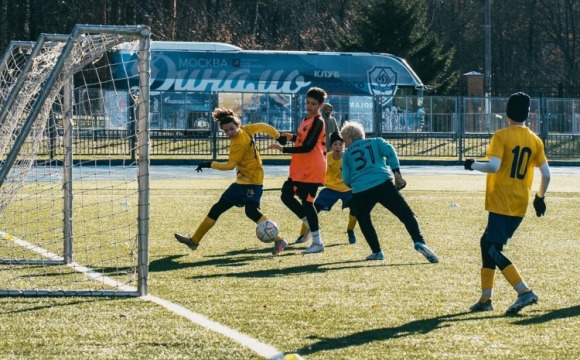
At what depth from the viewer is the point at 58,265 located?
10891mm

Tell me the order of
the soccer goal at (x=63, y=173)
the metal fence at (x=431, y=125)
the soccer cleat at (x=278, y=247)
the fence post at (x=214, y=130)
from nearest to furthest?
the soccer goal at (x=63, y=173), the soccer cleat at (x=278, y=247), the fence post at (x=214, y=130), the metal fence at (x=431, y=125)

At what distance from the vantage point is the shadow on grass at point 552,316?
7.86 metres

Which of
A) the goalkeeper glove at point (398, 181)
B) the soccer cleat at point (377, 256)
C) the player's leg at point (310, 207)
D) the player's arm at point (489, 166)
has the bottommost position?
the soccer cleat at point (377, 256)

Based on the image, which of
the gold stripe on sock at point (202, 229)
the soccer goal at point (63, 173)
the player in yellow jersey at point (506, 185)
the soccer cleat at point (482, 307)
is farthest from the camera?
the gold stripe on sock at point (202, 229)

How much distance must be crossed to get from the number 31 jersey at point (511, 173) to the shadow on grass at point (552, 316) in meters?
0.74

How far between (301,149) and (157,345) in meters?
5.35

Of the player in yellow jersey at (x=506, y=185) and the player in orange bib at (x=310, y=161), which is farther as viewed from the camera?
the player in orange bib at (x=310, y=161)

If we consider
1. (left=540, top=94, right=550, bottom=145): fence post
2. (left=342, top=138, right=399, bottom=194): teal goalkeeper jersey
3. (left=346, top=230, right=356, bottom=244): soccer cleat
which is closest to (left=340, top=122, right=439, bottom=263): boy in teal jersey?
(left=342, top=138, right=399, bottom=194): teal goalkeeper jersey

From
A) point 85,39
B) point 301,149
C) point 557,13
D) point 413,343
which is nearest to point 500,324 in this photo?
point 413,343

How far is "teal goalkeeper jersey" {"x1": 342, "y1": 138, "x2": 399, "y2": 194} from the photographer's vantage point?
11.3 m

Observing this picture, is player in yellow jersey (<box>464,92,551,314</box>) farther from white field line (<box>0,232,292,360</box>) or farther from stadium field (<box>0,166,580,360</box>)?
white field line (<box>0,232,292,360</box>)

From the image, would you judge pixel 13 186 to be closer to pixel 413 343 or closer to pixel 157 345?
pixel 157 345

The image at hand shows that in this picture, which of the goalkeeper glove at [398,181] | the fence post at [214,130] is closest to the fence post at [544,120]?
the fence post at [214,130]

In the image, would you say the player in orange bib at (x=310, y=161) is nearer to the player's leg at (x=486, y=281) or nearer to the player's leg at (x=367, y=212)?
the player's leg at (x=367, y=212)
